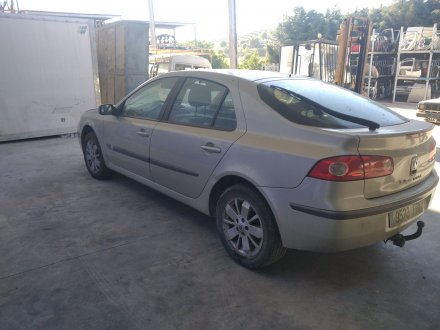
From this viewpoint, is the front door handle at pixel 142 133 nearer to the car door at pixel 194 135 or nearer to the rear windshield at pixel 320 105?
the car door at pixel 194 135

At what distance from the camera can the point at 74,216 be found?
3.79 meters

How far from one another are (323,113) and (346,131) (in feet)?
0.98

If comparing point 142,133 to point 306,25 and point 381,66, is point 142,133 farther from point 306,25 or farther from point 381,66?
point 306,25

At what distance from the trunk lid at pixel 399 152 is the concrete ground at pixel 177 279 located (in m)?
0.73

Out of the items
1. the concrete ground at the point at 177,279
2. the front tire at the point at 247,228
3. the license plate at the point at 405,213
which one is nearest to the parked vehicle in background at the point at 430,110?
the concrete ground at the point at 177,279

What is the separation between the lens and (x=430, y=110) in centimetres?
840

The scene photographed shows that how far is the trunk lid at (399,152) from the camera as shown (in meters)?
2.29

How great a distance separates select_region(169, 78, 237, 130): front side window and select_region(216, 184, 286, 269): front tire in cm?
55

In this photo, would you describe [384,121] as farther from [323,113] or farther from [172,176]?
[172,176]

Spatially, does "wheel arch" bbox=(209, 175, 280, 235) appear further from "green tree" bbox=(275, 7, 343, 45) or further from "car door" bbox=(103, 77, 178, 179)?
"green tree" bbox=(275, 7, 343, 45)

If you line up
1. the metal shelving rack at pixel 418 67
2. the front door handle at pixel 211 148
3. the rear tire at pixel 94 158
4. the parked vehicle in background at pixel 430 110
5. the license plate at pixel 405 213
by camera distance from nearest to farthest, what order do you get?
the license plate at pixel 405 213 → the front door handle at pixel 211 148 → the rear tire at pixel 94 158 → the parked vehicle in background at pixel 430 110 → the metal shelving rack at pixel 418 67

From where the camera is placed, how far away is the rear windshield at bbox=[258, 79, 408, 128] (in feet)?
8.27

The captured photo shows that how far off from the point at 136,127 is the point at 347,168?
7.58ft

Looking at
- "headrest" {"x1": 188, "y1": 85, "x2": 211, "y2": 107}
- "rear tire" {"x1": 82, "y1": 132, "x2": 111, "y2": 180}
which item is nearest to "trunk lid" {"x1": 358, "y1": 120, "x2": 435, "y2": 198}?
"headrest" {"x1": 188, "y1": 85, "x2": 211, "y2": 107}
